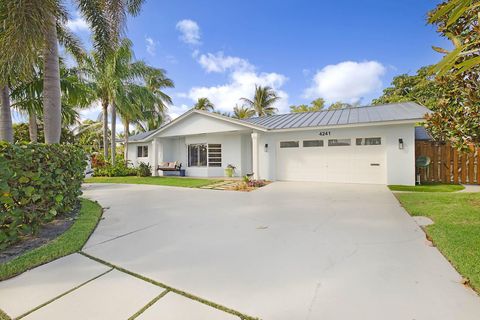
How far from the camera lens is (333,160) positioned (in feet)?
36.7

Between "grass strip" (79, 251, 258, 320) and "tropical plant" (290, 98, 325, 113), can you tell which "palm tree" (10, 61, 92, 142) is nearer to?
"grass strip" (79, 251, 258, 320)

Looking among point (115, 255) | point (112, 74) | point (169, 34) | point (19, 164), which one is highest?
point (169, 34)

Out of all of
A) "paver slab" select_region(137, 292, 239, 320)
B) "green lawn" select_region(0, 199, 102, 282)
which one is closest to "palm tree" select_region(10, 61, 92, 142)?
"green lawn" select_region(0, 199, 102, 282)

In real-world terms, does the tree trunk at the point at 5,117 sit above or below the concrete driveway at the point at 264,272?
above

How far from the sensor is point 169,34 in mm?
12227

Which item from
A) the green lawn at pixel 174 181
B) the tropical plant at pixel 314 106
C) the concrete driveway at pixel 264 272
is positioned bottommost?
the concrete driveway at pixel 264 272

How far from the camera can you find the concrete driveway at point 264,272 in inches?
80.8

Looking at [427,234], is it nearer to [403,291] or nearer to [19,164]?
[403,291]

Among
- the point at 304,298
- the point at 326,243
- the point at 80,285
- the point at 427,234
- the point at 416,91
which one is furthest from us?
the point at 416,91

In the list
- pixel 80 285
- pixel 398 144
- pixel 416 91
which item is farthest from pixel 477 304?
pixel 416 91

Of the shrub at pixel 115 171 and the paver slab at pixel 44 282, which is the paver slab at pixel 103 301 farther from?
the shrub at pixel 115 171

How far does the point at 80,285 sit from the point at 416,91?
87.5ft

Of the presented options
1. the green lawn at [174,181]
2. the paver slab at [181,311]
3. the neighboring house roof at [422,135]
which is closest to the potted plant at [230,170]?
the green lawn at [174,181]

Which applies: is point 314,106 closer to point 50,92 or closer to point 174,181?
point 174,181
